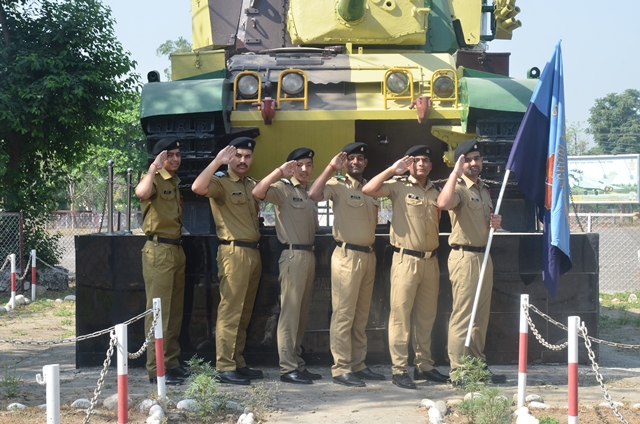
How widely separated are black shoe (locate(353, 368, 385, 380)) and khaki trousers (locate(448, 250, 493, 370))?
61 cm

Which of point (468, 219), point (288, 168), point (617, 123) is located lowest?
point (468, 219)

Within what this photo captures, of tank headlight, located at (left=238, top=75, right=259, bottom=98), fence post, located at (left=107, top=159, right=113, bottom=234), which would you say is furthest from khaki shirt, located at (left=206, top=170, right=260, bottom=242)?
tank headlight, located at (left=238, top=75, right=259, bottom=98)

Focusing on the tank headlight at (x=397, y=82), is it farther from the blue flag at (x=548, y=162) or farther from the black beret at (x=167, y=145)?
the black beret at (x=167, y=145)

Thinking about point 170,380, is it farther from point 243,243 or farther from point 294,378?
point 243,243

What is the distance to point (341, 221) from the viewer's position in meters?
7.74

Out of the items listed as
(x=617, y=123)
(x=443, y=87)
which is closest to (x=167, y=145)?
(x=443, y=87)

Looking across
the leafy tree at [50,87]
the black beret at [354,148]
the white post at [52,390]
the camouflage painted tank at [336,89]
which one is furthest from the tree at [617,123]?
the white post at [52,390]

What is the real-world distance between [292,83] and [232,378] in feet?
9.66

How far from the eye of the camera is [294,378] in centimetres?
772

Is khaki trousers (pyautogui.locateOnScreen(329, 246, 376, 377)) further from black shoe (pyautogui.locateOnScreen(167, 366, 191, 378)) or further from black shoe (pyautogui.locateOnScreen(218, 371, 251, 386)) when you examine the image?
black shoe (pyautogui.locateOnScreen(167, 366, 191, 378))

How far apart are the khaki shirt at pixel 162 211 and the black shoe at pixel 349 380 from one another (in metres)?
1.77

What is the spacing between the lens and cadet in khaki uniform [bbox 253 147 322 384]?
775 cm

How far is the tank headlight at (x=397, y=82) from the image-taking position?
905 centimetres

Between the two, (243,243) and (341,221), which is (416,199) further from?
(243,243)
